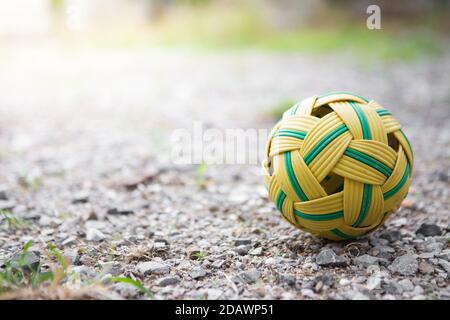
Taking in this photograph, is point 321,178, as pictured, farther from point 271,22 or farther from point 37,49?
point 271,22

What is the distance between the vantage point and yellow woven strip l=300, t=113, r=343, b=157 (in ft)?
7.51

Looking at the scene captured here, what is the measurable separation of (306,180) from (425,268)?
668mm

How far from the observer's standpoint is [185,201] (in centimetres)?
340

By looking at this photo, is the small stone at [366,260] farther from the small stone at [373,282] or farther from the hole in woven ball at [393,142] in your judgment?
the hole in woven ball at [393,142]

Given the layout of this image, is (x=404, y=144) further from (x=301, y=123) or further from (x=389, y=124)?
(x=301, y=123)

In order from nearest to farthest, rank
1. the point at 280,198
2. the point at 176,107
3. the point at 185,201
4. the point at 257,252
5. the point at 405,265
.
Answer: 1. the point at 405,265
2. the point at 280,198
3. the point at 257,252
4. the point at 185,201
5. the point at 176,107

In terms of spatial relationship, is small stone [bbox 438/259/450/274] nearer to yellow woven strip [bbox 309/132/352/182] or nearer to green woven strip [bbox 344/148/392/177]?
green woven strip [bbox 344/148/392/177]

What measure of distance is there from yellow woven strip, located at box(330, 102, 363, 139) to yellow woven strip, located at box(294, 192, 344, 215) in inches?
11.0

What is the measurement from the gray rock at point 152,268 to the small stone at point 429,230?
1352 millimetres

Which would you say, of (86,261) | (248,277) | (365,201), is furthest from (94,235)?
(365,201)

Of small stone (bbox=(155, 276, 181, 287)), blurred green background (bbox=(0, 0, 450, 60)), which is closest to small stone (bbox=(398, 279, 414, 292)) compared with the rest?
small stone (bbox=(155, 276, 181, 287))

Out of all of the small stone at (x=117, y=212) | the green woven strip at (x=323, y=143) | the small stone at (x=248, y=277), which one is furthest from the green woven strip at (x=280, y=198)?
the small stone at (x=117, y=212)

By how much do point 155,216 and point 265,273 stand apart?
101cm

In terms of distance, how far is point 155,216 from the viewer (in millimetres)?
3129
